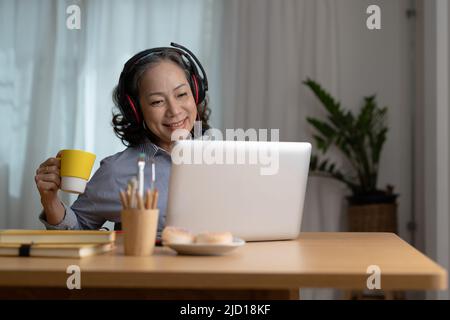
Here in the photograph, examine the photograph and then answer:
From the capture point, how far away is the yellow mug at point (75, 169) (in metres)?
Result: 1.64

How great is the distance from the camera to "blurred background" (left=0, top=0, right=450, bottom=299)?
4.34m

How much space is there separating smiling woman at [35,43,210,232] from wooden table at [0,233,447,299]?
664 mm

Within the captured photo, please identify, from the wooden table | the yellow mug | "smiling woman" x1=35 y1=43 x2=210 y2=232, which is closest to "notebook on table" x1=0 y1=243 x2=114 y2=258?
the wooden table

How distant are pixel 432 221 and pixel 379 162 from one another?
2.24 ft

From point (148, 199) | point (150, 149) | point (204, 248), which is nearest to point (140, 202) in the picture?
point (148, 199)

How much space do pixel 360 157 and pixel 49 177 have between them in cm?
269

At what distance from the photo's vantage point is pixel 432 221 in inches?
148

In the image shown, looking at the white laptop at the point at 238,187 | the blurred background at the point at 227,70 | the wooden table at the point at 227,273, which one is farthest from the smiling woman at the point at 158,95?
the blurred background at the point at 227,70

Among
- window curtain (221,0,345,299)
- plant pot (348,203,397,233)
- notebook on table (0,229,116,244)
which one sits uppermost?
window curtain (221,0,345,299)

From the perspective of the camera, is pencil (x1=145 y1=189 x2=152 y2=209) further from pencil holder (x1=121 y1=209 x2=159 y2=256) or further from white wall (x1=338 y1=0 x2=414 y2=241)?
white wall (x1=338 y1=0 x2=414 y2=241)

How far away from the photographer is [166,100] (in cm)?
219

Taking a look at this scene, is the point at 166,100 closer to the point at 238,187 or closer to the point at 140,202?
the point at 238,187

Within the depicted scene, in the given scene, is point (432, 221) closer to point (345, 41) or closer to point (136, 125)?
Answer: point (345, 41)

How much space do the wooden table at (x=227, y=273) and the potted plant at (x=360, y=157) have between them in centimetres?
260
